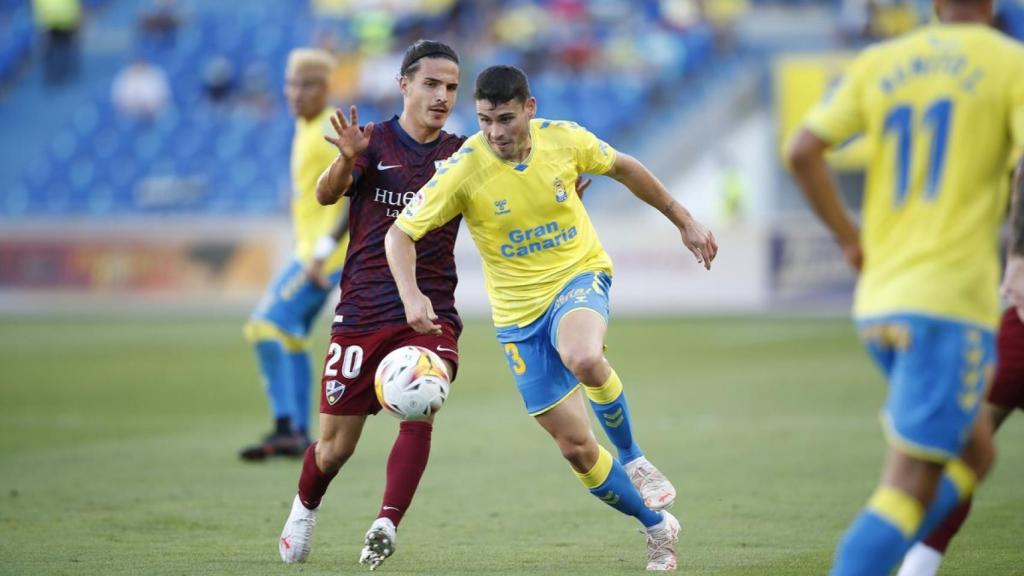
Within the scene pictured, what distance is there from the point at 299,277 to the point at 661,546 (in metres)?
4.64

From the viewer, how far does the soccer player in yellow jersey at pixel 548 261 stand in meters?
6.18

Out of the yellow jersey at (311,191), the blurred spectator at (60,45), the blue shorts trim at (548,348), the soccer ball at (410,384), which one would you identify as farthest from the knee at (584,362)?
the blurred spectator at (60,45)

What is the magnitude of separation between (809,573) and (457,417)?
22.6 ft

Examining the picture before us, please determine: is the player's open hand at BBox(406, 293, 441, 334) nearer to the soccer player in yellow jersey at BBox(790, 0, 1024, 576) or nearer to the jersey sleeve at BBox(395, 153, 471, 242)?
the jersey sleeve at BBox(395, 153, 471, 242)

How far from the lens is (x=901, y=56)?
446 cm

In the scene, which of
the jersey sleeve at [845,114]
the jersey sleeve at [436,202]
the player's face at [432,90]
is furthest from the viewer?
the player's face at [432,90]

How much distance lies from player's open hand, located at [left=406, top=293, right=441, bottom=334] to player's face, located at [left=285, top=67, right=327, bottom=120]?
4513mm

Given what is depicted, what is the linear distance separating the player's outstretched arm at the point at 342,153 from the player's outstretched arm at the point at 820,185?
2.46 metres

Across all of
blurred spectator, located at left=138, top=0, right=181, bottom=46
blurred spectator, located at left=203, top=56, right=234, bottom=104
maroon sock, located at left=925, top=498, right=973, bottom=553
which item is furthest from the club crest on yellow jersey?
blurred spectator, located at left=138, top=0, right=181, bottom=46

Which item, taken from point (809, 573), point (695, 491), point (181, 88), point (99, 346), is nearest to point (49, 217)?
point (181, 88)

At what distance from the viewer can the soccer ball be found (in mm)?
6168

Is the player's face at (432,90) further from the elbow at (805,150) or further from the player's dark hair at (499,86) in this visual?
the elbow at (805,150)

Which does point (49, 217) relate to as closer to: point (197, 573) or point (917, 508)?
point (197, 573)

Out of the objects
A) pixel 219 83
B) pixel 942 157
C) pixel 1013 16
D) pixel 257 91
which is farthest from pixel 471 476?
pixel 219 83
